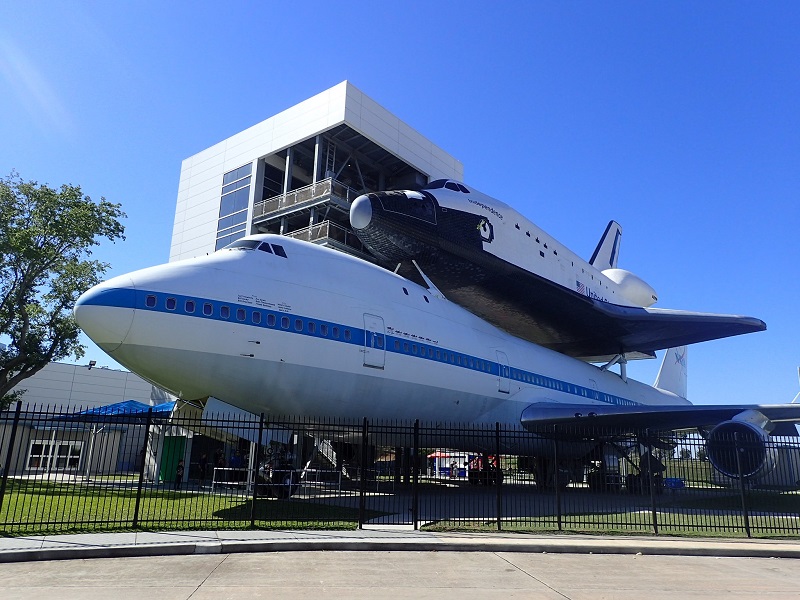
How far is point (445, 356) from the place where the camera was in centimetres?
1667

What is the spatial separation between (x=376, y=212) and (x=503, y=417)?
26.3 ft

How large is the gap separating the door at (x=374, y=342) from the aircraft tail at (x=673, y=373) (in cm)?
3081

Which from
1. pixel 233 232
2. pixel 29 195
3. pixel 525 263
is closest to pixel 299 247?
pixel 525 263

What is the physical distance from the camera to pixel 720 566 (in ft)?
28.6

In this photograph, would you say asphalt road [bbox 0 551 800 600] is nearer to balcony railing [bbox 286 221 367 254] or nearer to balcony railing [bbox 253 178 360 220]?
balcony railing [bbox 286 221 367 254]

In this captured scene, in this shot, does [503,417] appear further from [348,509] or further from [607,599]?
[607,599]

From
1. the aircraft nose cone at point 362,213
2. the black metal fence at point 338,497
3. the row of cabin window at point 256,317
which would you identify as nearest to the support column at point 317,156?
the aircraft nose cone at point 362,213

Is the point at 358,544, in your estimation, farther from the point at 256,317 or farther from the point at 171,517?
the point at 256,317

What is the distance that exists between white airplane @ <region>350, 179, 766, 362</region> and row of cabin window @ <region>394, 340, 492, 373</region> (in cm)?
521

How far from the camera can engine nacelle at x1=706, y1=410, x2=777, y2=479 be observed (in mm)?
14569

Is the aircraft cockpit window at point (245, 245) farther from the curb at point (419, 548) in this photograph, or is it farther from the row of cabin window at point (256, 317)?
the curb at point (419, 548)

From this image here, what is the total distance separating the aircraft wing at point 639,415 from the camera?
18562mm

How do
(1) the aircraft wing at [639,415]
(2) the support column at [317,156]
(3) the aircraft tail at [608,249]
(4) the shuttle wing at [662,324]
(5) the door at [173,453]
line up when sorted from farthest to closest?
(3) the aircraft tail at [608,249]
(2) the support column at [317,156]
(4) the shuttle wing at [662,324]
(5) the door at [173,453]
(1) the aircraft wing at [639,415]

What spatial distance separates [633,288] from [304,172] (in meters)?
20.9
